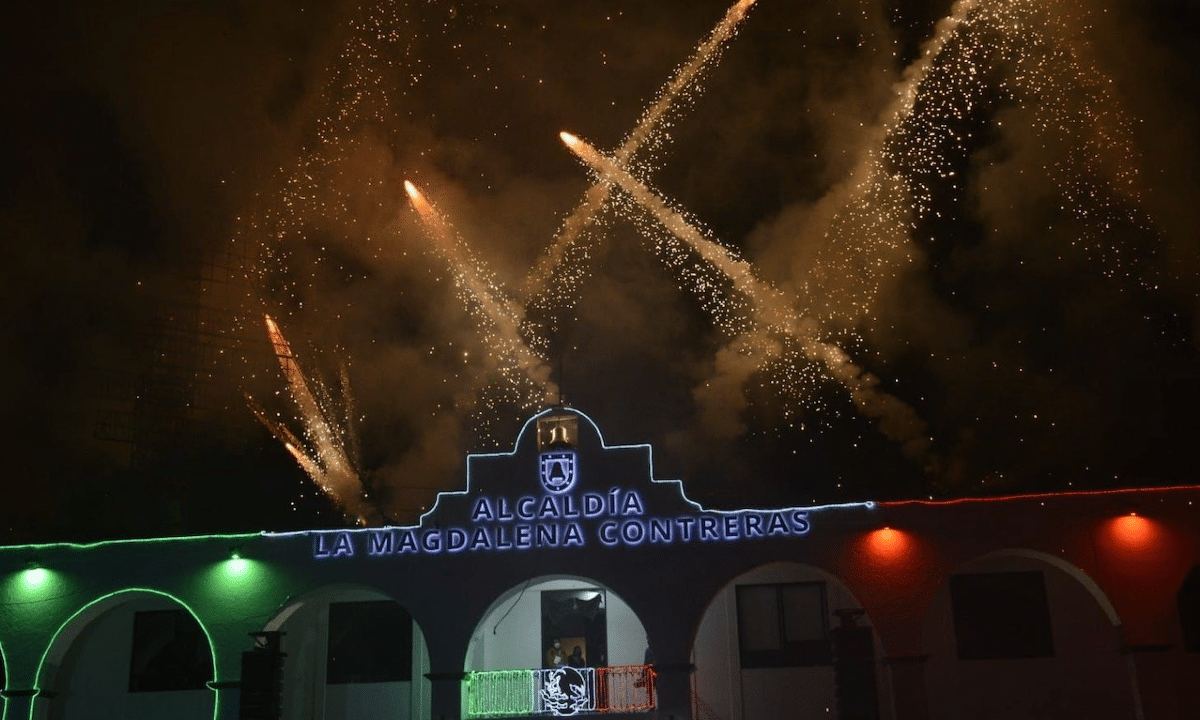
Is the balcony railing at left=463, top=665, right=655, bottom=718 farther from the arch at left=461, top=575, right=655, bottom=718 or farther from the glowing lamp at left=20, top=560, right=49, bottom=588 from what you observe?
the glowing lamp at left=20, top=560, right=49, bottom=588

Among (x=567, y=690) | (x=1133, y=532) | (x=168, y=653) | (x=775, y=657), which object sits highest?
(x=1133, y=532)

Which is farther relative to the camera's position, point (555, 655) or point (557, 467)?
point (555, 655)

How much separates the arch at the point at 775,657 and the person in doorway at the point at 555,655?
2894 millimetres

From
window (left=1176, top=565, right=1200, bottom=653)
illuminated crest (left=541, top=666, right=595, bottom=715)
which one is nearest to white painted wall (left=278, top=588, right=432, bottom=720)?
illuminated crest (left=541, top=666, right=595, bottom=715)

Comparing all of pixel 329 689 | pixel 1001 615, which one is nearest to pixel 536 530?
pixel 329 689

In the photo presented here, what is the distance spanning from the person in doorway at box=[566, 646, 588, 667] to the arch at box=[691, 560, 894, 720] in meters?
2.51

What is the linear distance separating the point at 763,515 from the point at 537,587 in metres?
5.75

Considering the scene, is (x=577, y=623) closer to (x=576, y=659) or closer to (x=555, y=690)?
(x=576, y=659)

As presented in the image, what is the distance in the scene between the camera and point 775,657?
25.3 meters

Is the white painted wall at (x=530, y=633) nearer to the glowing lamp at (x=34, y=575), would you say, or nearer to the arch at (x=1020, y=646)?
the arch at (x=1020, y=646)

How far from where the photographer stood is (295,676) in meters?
25.9

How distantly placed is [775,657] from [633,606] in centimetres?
391

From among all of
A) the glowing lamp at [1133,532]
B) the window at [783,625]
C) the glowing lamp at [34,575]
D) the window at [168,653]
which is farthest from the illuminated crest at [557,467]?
the glowing lamp at [1133,532]

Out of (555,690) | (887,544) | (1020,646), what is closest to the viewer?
(887,544)
